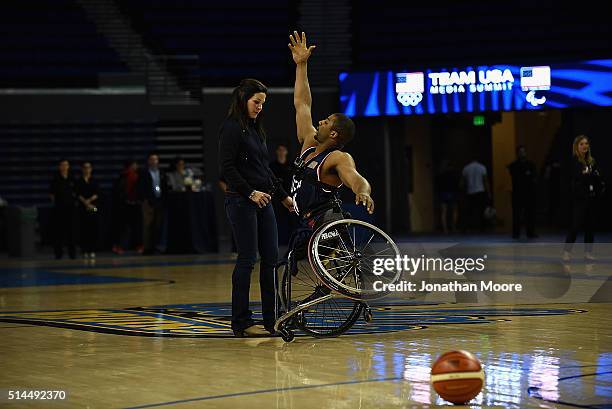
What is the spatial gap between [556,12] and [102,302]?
16.7 m

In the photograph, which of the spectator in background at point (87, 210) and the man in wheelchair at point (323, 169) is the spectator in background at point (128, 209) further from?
the man in wheelchair at point (323, 169)

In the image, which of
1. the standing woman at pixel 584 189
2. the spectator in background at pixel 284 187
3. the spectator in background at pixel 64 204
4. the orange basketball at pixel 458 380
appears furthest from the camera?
the spectator in background at pixel 64 204

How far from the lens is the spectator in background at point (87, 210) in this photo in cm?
1983

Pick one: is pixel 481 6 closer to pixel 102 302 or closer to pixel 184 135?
pixel 184 135

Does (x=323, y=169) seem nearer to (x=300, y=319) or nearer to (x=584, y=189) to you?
(x=300, y=319)

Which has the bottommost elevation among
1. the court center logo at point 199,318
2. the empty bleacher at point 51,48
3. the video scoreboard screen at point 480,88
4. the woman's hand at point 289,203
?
the court center logo at point 199,318

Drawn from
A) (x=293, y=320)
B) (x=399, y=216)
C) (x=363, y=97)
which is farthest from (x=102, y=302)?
(x=399, y=216)

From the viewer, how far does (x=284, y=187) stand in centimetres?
1670

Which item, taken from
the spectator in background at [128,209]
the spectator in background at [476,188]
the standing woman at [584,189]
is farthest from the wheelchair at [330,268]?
the spectator in background at [476,188]

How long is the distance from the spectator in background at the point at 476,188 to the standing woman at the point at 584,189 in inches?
391

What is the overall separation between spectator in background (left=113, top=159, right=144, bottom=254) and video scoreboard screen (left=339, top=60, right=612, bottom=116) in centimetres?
527

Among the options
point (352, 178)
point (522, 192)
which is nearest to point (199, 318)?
point (352, 178)

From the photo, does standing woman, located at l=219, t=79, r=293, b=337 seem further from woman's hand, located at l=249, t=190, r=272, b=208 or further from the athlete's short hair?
the athlete's short hair

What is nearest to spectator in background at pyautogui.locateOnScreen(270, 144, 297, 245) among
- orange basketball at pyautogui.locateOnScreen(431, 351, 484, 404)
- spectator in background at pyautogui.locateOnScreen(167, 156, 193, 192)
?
spectator in background at pyautogui.locateOnScreen(167, 156, 193, 192)
